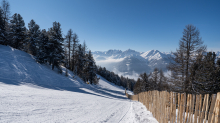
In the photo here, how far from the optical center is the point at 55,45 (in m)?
20.6

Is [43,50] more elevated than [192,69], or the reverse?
[43,50]

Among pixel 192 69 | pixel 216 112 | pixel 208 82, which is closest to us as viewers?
pixel 216 112

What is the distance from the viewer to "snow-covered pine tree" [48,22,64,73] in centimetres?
2000

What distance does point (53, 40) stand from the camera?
20047 millimetres

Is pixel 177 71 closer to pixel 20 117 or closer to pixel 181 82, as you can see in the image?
pixel 181 82

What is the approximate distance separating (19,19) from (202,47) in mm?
35173

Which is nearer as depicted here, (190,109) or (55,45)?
(190,109)

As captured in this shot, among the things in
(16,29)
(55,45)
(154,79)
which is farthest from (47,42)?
(154,79)

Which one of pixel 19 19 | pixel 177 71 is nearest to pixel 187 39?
pixel 177 71

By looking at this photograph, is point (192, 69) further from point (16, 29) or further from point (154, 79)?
point (16, 29)

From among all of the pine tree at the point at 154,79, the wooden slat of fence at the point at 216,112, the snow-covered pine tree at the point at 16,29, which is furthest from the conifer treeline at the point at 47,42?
the wooden slat of fence at the point at 216,112

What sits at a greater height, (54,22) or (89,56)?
(54,22)

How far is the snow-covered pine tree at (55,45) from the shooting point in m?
20.0

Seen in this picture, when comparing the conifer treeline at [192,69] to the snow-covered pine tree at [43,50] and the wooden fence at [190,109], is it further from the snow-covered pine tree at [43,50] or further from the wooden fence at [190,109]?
the snow-covered pine tree at [43,50]
